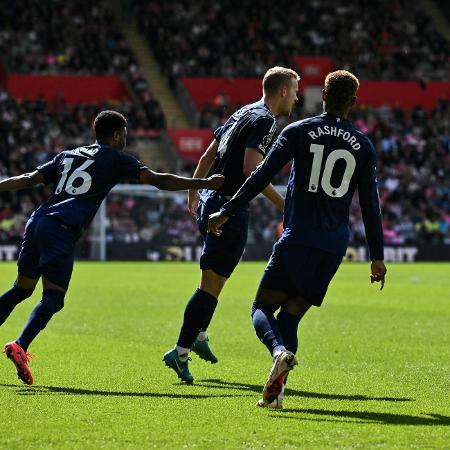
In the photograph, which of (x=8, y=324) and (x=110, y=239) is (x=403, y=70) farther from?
(x=8, y=324)

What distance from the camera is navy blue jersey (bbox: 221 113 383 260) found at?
712cm

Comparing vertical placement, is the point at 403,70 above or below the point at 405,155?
above

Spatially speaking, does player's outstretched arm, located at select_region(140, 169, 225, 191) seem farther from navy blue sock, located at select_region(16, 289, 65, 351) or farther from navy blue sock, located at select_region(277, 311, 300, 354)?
navy blue sock, located at select_region(277, 311, 300, 354)

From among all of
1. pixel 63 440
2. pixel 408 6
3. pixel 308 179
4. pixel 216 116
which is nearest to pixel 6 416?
pixel 63 440

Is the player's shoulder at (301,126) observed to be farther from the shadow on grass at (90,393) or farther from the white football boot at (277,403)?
the shadow on grass at (90,393)

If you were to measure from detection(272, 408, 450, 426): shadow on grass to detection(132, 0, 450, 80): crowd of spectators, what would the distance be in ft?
120

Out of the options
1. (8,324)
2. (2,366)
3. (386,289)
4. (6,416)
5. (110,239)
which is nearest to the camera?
(6,416)

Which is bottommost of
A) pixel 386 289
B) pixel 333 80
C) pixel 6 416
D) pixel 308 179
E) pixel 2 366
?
pixel 386 289

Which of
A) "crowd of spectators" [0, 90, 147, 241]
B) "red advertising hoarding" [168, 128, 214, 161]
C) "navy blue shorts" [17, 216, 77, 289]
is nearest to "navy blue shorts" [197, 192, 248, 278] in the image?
"navy blue shorts" [17, 216, 77, 289]

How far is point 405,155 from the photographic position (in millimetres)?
40312

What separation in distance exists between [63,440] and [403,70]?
134 feet

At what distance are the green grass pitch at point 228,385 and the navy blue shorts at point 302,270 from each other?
0.74m

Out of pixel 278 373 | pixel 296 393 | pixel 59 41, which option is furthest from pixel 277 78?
pixel 59 41

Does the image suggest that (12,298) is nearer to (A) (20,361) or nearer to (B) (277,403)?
(A) (20,361)
